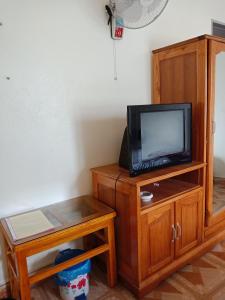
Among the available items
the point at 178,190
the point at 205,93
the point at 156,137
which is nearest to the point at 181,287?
the point at 178,190

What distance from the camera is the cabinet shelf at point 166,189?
1584 mm

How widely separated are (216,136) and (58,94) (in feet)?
4.39

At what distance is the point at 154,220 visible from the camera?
1.55 m

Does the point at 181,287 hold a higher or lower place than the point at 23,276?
lower

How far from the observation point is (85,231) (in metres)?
1.43

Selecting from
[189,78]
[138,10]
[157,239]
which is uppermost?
[138,10]

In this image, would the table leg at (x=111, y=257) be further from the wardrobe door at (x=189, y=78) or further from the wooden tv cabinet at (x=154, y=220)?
the wardrobe door at (x=189, y=78)

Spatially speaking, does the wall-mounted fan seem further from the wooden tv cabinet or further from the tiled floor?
the tiled floor

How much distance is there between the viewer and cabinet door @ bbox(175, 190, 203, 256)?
1706 mm

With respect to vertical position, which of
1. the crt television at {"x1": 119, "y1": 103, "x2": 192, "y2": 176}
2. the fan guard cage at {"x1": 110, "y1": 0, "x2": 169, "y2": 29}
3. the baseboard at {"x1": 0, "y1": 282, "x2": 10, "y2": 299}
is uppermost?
the fan guard cage at {"x1": 110, "y1": 0, "x2": 169, "y2": 29}

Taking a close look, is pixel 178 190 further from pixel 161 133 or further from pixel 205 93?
pixel 205 93

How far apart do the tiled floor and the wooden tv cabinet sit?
0.06 meters

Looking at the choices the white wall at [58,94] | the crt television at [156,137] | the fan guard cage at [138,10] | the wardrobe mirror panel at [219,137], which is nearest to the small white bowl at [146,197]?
the crt television at [156,137]

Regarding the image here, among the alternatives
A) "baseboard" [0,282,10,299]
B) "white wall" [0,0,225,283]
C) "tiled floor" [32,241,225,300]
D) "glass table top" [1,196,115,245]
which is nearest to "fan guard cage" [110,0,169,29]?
"white wall" [0,0,225,283]
